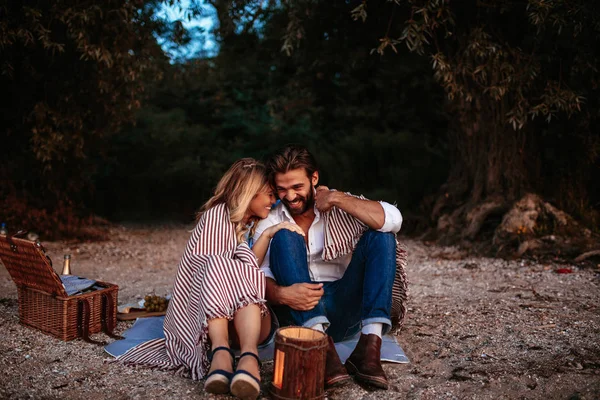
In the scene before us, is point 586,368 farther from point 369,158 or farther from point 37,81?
point 369,158

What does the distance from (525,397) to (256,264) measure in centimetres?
144

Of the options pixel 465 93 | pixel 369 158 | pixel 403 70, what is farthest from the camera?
pixel 369 158

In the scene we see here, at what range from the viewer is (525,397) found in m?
2.52

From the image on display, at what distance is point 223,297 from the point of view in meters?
2.70

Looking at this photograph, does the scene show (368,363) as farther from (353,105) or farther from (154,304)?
(353,105)

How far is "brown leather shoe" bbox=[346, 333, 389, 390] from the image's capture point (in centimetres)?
268

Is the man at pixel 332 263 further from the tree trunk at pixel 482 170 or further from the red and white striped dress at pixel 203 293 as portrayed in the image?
the tree trunk at pixel 482 170

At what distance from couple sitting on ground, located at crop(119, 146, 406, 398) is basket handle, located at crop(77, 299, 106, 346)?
1.62ft

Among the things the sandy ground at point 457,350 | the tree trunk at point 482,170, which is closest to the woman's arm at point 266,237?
the sandy ground at point 457,350

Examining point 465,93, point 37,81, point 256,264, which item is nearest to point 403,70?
point 465,93

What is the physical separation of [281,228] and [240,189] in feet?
1.07

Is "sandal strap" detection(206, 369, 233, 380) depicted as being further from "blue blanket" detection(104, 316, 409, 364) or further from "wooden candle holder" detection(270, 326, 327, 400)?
"blue blanket" detection(104, 316, 409, 364)

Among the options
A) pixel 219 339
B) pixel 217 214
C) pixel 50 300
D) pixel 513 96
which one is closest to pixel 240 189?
pixel 217 214

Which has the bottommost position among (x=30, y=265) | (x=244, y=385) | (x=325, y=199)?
(x=244, y=385)
